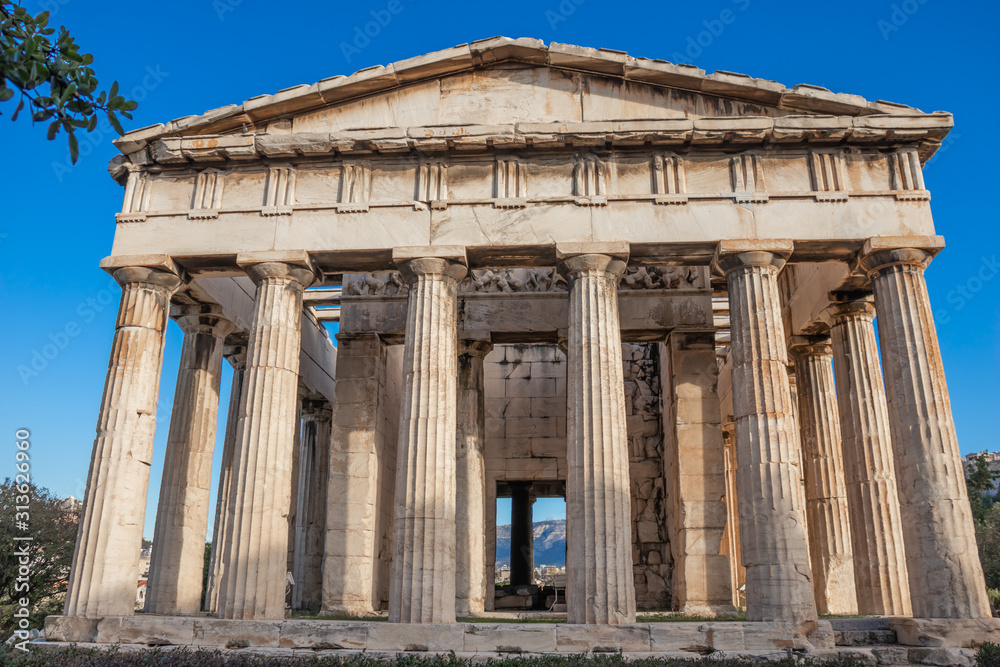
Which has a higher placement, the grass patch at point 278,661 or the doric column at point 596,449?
the doric column at point 596,449

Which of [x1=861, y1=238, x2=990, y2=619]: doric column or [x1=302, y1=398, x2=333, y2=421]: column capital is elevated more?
[x1=302, y1=398, x2=333, y2=421]: column capital

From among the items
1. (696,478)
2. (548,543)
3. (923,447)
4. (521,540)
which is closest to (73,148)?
(923,447)

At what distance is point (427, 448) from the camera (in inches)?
651

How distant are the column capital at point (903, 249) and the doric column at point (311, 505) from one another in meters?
17.0

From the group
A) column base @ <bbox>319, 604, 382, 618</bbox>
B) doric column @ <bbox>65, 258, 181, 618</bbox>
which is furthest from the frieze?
column base @ <bbox>319, 604, 382, 618</bbox>

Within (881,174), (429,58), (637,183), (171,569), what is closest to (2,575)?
(171,569)

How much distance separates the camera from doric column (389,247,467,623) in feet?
51.4

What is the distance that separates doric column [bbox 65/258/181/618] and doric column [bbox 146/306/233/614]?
2.43 m

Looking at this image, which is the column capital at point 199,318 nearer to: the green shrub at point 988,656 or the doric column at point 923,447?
the doric column at point 923,447

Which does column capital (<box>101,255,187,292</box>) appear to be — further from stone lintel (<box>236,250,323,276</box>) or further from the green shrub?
the green shrub

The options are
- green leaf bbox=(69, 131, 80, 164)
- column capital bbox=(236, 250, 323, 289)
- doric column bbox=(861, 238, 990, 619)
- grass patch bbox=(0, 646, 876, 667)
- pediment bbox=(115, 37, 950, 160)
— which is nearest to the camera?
green leaf bbox=(69, 131, 80, 164)

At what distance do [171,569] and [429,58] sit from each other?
537 inches

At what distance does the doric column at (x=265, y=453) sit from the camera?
52.3ft

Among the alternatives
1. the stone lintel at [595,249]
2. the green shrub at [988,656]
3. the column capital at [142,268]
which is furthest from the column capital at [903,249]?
the column capital at [142,268]
